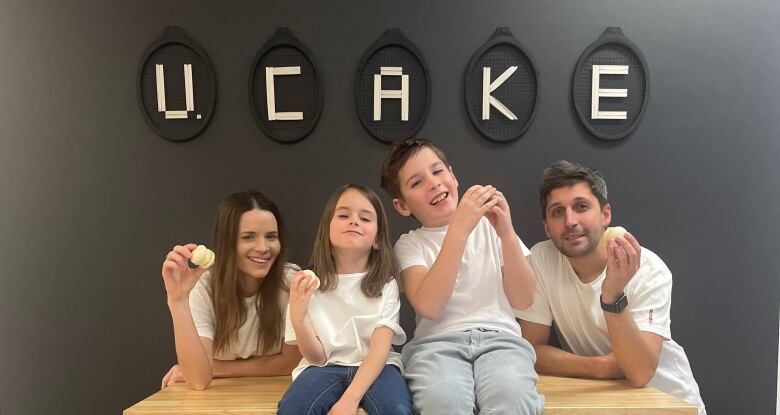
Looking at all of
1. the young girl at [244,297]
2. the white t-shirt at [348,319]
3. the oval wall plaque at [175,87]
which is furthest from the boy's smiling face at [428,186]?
the oval wall plaque at [175,87]

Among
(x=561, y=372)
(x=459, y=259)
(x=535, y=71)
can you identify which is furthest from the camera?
(x=535, y=71)

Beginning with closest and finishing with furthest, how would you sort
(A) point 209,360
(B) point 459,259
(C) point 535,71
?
1. (B) point 459,259
2. (A) point 209,360
3. (C) point 535,71

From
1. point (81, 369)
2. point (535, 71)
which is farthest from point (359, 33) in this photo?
point (81, 369)

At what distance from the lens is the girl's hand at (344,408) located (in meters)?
1.46

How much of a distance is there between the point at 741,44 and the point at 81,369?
309cm

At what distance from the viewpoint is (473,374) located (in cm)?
159

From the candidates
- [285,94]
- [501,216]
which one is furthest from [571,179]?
[285,94]

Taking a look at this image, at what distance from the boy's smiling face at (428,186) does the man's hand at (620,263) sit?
0.53 m

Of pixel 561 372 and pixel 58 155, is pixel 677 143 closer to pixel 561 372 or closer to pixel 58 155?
pixel 561 372

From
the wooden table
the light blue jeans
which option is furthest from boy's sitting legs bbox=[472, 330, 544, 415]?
the wooden table

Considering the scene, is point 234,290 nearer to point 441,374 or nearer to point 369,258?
point 369,258

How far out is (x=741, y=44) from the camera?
219 centimetres

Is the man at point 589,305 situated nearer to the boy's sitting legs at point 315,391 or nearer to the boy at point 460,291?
the boy at point 460,291

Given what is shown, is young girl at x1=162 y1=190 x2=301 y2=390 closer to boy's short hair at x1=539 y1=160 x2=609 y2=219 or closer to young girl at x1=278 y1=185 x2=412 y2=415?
young girl at x1=278 y1=185 x2=412 y2=415
